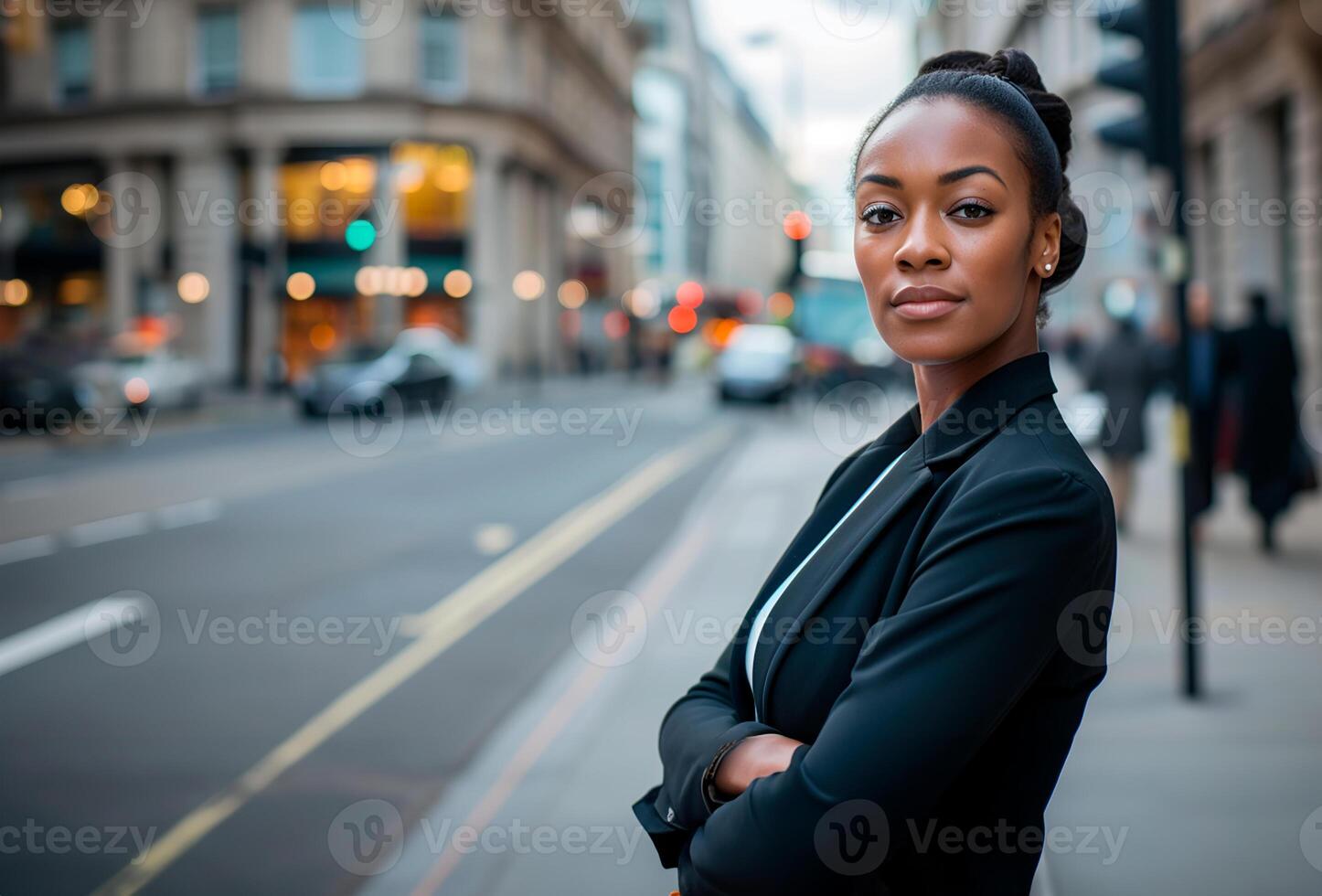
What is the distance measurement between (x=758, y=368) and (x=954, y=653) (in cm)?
2874

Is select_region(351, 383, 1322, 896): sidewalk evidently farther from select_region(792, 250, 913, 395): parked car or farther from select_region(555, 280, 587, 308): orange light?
select_region(555, 280, 587, 308): orange light

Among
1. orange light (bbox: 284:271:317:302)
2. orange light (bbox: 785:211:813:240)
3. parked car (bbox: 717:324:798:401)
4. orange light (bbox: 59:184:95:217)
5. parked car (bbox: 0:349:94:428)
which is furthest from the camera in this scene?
orange light (bbox: 59:184:95:217)

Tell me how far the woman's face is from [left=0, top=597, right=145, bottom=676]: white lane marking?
6321 millimetres

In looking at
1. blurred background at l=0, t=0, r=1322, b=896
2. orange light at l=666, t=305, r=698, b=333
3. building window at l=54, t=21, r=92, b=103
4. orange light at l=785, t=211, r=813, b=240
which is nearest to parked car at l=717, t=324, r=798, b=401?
blurred background at l=0, t=0, r=1322, b=896

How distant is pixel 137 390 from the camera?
2631cm

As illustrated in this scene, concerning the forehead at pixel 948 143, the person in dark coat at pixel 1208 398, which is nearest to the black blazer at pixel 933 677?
the forehead at pixel 948 143

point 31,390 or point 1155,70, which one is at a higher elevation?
point 1155,70

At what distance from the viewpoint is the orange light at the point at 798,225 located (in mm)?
14695

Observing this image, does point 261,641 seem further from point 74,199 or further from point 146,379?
point 74,199
